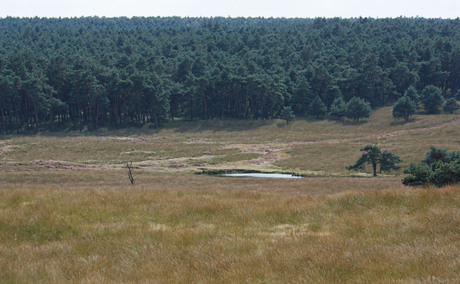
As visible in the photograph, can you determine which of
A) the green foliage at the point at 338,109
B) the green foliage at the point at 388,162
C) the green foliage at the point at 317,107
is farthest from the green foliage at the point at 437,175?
the green foliage at the point at 317,107

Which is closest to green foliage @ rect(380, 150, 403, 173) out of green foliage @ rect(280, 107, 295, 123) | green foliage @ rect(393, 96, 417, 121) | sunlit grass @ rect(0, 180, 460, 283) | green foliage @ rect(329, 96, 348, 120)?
sunlit grass @ rect(0, 180, 460, 283)

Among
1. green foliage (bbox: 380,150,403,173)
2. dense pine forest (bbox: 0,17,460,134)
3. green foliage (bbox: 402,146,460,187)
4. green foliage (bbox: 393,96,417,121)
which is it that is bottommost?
green foliage (bbox: 380,150,403,173)

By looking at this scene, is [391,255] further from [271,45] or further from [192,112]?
[271,45]

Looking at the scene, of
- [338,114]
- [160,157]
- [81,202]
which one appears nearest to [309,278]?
[81,202]

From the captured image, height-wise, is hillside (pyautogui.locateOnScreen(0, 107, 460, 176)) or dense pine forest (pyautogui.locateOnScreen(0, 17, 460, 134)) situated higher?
dense pine forest (pyautogui.locateOnScreen(0, 17, 460, 134))

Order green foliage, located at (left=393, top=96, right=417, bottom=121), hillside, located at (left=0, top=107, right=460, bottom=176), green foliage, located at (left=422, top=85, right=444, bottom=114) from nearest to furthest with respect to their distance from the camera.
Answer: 1. hillside, located at (left=0, top=107, right=460, bottom=176)
2. green foliage, located at (left=393, top=96, right=417, bottom=121)
3. green foliage, located at (left=422, top=85, right=444, bottom=114)

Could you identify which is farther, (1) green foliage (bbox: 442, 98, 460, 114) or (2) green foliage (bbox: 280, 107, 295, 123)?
(2) green foliage (bbox: 280, 107, 295, 123)

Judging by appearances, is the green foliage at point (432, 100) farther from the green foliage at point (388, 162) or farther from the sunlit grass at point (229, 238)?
the sunlit grass at point (229, 238)

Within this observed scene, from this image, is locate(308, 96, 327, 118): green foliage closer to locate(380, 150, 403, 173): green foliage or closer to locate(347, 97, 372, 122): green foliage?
locate(347, 97, 372, 122): green foliage

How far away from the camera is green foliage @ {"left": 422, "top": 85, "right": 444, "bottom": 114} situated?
4567 inches

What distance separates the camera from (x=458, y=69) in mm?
141000

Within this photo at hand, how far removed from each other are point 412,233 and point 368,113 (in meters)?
113

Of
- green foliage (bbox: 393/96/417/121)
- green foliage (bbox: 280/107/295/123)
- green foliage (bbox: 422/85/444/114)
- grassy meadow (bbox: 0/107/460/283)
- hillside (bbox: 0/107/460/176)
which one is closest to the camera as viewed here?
grassy meadow (bbox: 0/107/460/283)

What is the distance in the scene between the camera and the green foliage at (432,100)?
116 metres
